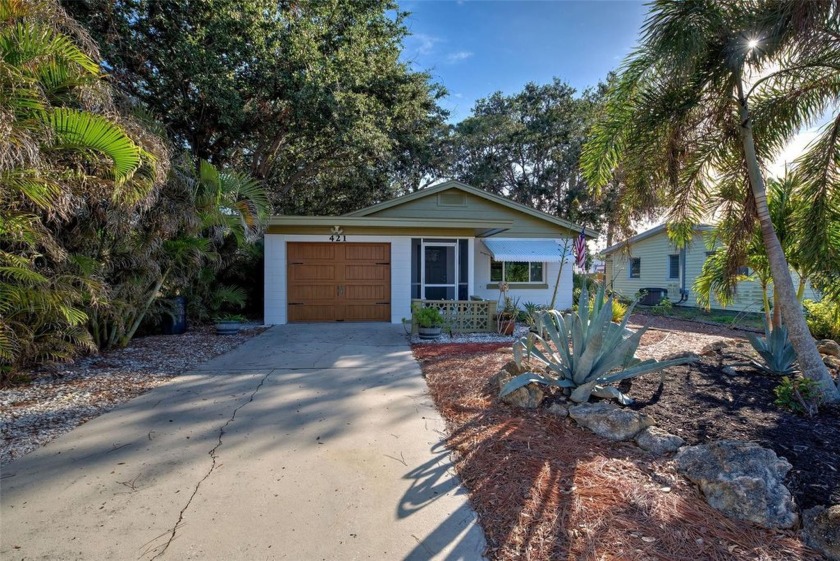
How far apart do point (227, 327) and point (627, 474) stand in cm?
902

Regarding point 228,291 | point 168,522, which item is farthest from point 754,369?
point 228,291

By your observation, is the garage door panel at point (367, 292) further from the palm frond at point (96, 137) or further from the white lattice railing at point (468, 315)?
the palm frond at point (96, 137)

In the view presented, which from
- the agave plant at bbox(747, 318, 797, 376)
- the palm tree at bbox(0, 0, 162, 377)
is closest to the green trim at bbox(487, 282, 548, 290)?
the agave plant at bbox(747, 318, 797, 376)

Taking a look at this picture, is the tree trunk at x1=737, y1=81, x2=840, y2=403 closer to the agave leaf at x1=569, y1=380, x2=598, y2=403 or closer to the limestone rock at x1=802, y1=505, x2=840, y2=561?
the agave leaf at x1=569, y1=380, x2=598, y2=403

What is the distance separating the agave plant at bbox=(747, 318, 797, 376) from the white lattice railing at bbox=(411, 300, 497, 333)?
5.46 m

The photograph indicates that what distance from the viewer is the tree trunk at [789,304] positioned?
407 centimetres

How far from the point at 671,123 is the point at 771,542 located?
4.65 meters

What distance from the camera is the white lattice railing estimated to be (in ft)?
32.3

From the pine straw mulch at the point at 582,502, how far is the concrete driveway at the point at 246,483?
20 cm

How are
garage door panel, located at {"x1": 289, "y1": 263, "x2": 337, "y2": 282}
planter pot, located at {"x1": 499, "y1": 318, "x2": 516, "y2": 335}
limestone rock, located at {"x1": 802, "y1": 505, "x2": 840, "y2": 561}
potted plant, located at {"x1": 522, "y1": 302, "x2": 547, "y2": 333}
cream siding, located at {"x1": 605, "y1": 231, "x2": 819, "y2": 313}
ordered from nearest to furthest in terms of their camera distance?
limestone rock, located at {"x1": 802, "y1": 505, "x2": 840, "y2": 561} → potted plant, located at {"x1": 522, "y1": 302, "x2": 547, "y2": 333} → planter pot, located at {"x1": 499, "y1": 318, "x2": 516, "y2": 335} → garage door panel, located at {"x1": 289, "y1": 263, "x2": 337, "y2": 282} → cream siding, located at {"x1": 605, "y1": 231, "x2": 819, "y2": 313}

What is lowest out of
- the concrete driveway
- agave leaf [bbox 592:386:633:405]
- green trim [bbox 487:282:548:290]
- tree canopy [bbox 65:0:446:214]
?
the concrete driveway

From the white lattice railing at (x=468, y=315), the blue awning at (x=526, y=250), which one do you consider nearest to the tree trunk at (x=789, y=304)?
the white lattice railing at (x=468, y=315)

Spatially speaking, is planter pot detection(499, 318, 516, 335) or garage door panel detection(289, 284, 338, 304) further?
garage door panel detection(289, 284, 338, 304)

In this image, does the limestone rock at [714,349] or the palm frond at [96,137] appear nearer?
the palm frond at [96,137]
